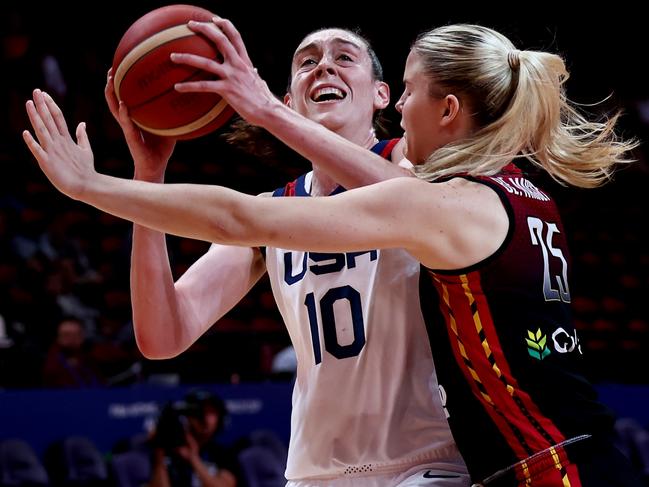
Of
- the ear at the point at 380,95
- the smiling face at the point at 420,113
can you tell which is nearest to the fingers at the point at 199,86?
the smiling face at the point at 420,113

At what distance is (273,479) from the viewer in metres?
6.73

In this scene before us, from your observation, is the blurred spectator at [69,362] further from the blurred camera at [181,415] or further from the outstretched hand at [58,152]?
the outstretched hand at [58,152]

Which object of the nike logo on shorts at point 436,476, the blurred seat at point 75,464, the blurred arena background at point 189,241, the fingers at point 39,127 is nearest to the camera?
the fingers at point 39,127

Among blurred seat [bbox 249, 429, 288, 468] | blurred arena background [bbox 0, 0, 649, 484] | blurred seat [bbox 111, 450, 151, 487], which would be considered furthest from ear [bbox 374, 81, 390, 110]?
blurred seat [bbox 249, 429, 288, 468]

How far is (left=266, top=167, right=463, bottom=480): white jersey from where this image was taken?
2.94 m

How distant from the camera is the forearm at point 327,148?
2623 millimetres

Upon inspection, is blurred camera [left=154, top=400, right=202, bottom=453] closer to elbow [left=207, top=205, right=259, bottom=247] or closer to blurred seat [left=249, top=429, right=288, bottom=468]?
blurred seat [left=249, top=429, right=288, bottom=468]

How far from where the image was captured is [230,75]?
8.43 feet

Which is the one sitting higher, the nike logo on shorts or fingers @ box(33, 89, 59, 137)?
fingers @ box(33, 89, 59, 137)

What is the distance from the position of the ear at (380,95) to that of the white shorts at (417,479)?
1354 mm

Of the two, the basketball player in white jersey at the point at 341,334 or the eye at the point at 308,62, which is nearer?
the basketball player in white jersey at the point at 341,334

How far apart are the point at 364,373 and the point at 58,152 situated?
119 centimetres

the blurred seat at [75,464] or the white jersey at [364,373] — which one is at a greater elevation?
the white jersey at [364,373]

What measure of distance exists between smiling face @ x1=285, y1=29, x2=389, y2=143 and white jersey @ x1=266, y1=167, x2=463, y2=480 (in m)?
0.52
